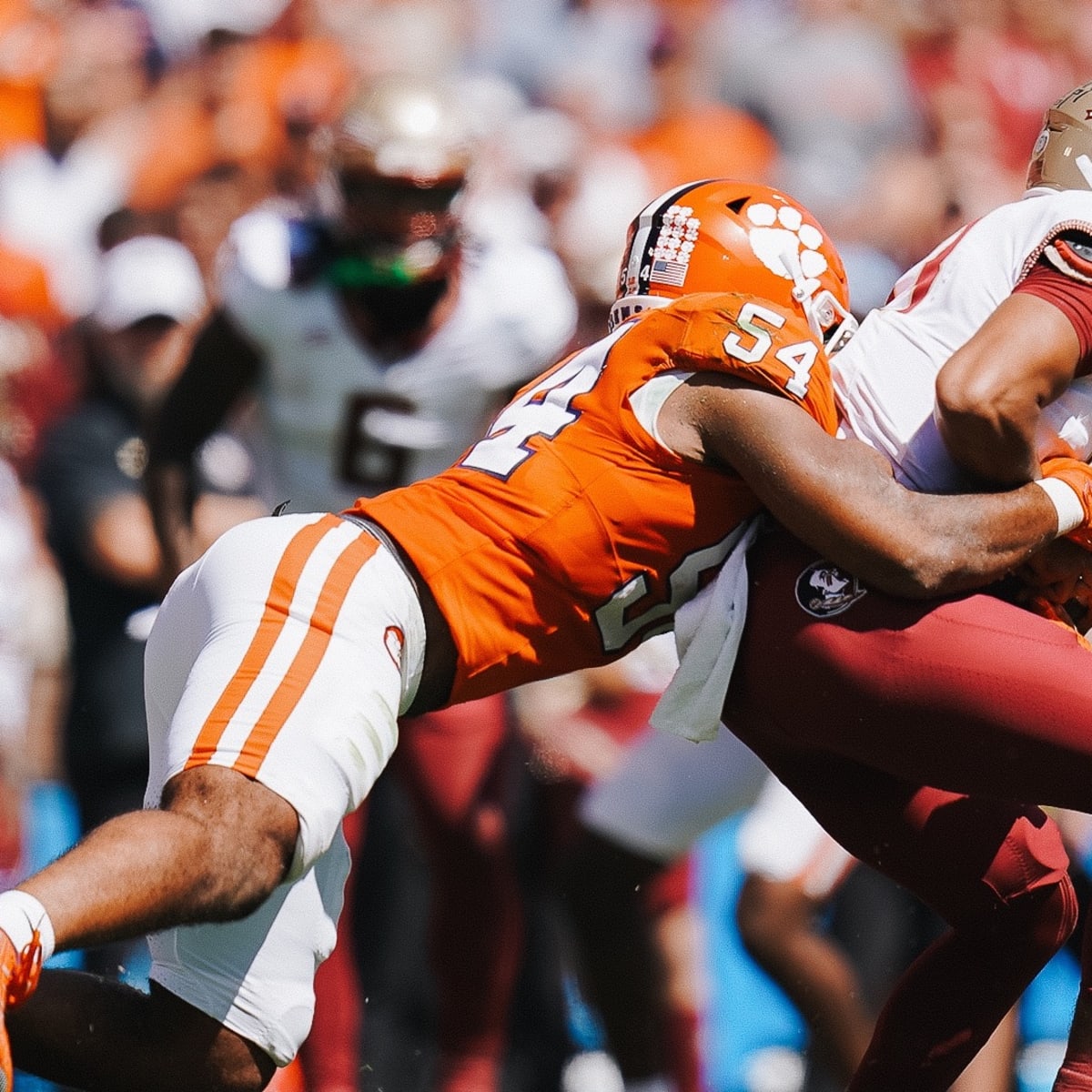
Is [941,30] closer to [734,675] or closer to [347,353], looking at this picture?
[347,353]

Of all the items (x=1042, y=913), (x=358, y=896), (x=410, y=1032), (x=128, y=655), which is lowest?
(x=410, y=1032)

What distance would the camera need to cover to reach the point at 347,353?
176 inches

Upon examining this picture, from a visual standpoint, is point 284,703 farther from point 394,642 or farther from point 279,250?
point 279,250

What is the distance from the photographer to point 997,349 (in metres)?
2.64

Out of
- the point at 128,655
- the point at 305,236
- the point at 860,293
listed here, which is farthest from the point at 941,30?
the point at 128,655

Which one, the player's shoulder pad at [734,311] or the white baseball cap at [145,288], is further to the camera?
the white baseball cap at [145,288]

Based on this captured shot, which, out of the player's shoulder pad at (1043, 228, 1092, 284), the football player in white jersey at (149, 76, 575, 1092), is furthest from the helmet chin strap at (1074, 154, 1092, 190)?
the football player in white jersey at (149, 76, 575, 1092)

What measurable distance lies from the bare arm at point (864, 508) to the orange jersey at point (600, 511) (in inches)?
2.5

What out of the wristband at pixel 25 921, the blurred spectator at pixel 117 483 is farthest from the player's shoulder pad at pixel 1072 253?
the blurred spectator at pixel 117 483

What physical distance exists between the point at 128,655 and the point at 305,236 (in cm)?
112

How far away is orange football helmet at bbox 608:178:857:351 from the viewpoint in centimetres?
302

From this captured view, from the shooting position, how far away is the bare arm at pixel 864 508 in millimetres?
2652

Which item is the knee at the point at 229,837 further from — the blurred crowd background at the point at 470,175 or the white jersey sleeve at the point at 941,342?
the blurred crowd background at the point at 470,175

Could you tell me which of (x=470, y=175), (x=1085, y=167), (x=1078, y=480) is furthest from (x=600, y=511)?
(x=470, y=175)
